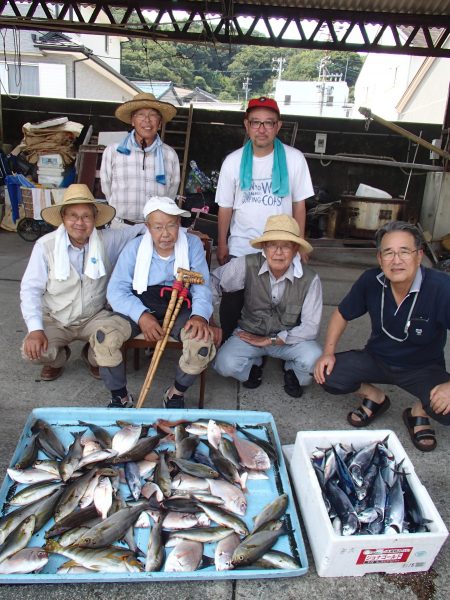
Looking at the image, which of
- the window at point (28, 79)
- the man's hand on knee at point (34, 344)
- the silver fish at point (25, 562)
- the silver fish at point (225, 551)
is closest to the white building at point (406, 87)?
the man's hand on knee at point (34, 344)

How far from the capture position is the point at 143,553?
1.99 m

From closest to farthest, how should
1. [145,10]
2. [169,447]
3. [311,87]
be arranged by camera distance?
[169,447]
[145,10]
[311,87]

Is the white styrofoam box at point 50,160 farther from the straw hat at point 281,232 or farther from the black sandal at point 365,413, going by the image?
the black sandal at point 365,413

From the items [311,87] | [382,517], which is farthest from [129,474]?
[311,87]

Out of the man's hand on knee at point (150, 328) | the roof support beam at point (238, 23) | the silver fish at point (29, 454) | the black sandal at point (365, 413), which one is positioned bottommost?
the black sandal at point (365, 413)

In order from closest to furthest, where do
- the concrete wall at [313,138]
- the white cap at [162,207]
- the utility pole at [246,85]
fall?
the white cap at [162,207]
the concrete wall at [313,138]
the utility pole at [246,85]

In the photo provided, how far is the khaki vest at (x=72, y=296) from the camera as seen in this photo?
3119mm

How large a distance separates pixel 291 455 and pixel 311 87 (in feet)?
172

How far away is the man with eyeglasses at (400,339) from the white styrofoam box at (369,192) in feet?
18.7

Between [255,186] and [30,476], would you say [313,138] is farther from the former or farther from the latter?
[30,476]

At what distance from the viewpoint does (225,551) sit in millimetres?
1969

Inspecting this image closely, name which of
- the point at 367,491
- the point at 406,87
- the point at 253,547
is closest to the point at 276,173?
the point at 367,491

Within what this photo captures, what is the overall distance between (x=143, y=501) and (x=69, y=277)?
5.08 ft

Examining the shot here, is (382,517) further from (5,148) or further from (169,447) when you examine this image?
(5,148)
